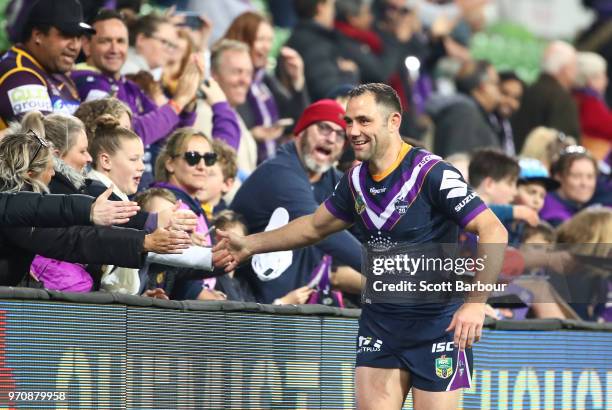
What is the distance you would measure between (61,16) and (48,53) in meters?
0.27

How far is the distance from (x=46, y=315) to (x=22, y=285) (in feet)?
1.99

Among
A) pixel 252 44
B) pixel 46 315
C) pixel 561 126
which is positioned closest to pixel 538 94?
pixel 561 126

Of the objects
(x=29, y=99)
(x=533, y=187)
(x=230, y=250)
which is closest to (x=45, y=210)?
(x=230, y=250)

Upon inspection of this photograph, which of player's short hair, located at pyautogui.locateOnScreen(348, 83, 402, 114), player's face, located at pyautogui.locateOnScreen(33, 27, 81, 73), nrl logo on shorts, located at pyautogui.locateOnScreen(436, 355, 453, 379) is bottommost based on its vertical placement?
nrl logo on shorts, located at pyautogui.locateOnScreen(436, 355, 453, 379)

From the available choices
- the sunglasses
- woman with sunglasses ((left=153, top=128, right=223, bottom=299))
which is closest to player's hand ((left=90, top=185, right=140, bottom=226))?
woman with sunglasses ((left=153, top=128, right=223, bottom=299))

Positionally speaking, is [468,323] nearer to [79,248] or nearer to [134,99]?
[79,248]

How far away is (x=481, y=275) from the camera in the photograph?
7293 millimetres

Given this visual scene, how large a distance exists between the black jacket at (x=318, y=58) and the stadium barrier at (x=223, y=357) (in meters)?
5.66

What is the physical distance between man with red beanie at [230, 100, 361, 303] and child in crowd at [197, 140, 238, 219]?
0.17 metres

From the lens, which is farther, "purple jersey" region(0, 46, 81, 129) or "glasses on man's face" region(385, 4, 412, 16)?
"glasses on man's face" region(385, 4, 412, 16)

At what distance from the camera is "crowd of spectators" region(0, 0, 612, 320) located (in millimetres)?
7441

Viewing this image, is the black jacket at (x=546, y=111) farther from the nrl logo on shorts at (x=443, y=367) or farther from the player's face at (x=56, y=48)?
the nrl logo on shorts at (x=443, y=367)

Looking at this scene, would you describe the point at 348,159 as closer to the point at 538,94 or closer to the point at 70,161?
the point at 70,161

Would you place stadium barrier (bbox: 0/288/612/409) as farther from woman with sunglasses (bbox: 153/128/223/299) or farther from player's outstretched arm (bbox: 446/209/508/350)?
woman with sunglasses (bbox: 153/128/223/299)
